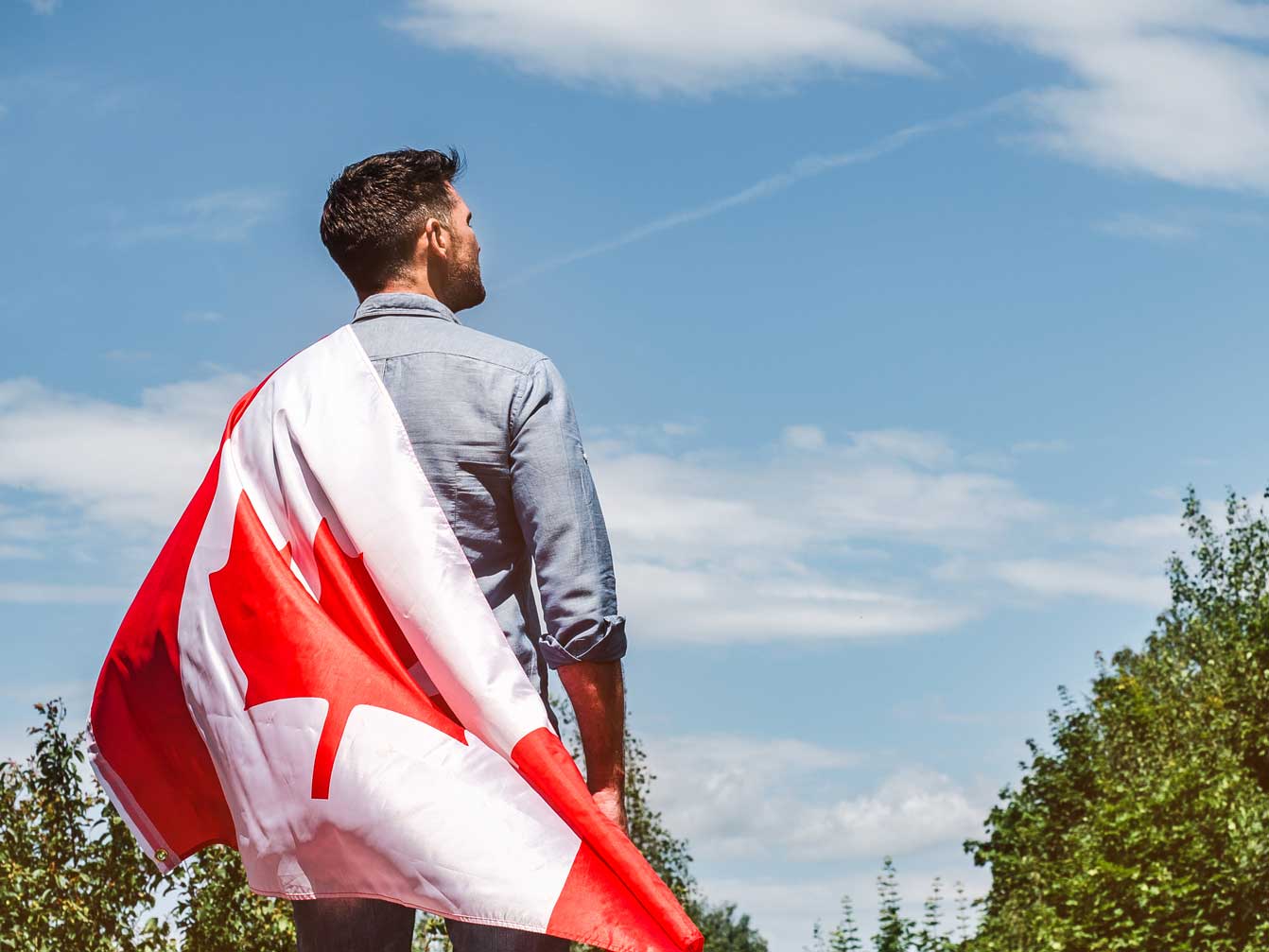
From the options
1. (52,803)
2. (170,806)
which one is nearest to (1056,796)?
(52,803)

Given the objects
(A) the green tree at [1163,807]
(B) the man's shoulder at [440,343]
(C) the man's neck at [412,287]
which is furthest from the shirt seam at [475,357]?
(A) the green tree at [1163,807]

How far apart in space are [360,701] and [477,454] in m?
0.57

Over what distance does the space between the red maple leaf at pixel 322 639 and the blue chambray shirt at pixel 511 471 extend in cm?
25

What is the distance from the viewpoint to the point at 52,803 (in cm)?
1296

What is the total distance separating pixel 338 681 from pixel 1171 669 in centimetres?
3930

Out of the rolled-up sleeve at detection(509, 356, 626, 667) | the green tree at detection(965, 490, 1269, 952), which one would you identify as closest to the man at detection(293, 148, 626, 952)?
the rolled-up sleeve at detection(509, 356, 626, 667)

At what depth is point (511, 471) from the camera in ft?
10.6

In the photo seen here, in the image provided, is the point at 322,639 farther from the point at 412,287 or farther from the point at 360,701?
the point at 412,287

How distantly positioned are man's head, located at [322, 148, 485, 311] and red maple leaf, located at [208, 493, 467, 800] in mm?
593

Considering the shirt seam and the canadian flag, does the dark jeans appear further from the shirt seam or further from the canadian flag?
the shirt seam

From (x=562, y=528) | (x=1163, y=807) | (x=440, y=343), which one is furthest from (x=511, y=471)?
(x=1163, y=807)

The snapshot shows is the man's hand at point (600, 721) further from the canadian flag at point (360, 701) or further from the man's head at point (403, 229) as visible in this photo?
the man's head at point (403, 229)

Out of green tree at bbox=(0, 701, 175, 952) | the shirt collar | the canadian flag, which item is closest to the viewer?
the canadian flag

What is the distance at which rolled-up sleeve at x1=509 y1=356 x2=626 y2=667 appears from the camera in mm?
3086
